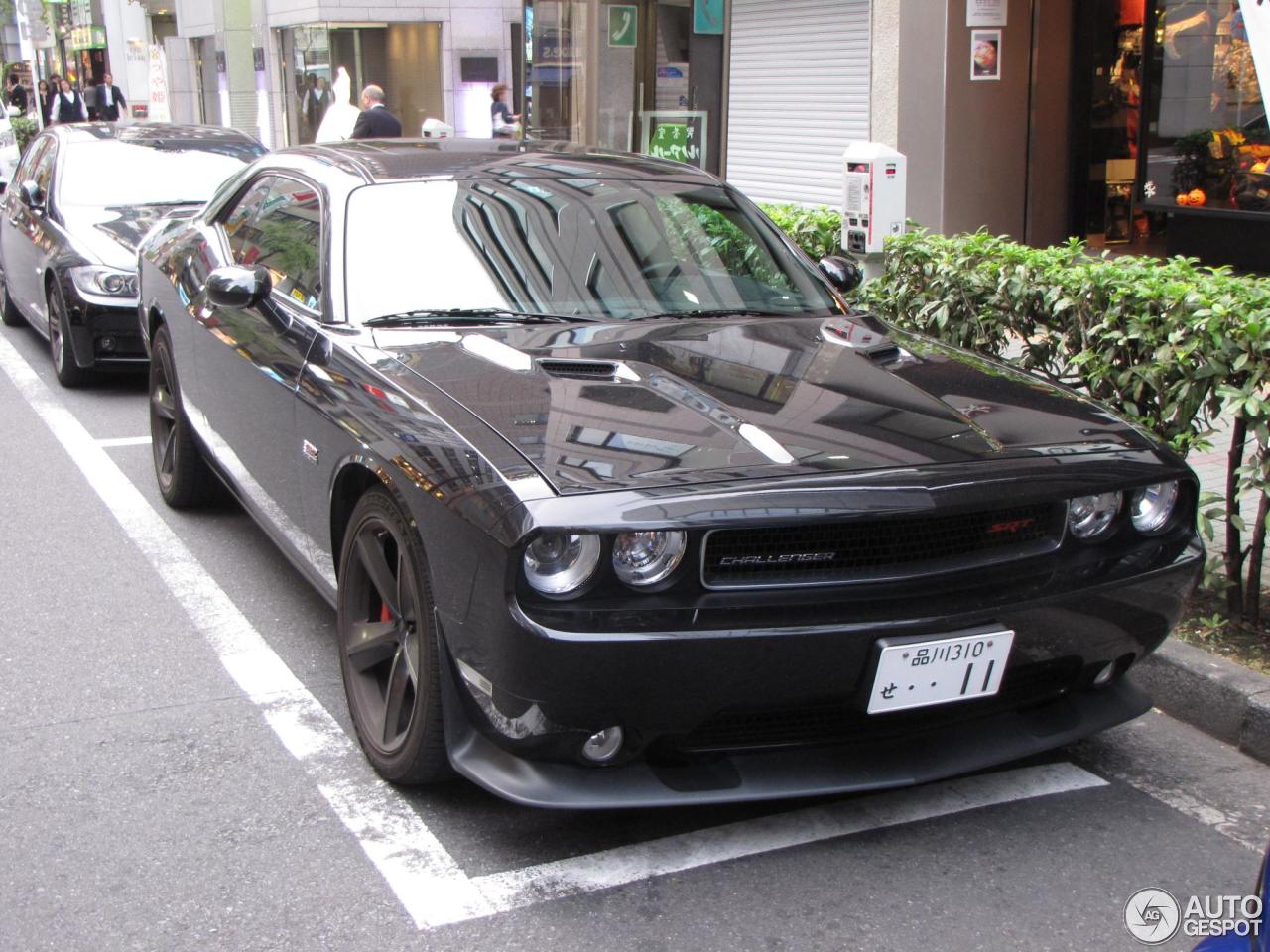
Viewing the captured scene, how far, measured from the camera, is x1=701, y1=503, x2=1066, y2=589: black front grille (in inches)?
120

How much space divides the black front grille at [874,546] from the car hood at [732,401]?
13 cm

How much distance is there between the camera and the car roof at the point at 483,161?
4707 millimetres

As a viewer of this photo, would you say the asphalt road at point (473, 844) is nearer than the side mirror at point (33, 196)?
Yes

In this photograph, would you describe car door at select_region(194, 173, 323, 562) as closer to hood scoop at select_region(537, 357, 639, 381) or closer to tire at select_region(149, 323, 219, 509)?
tire at select_region(149, 323, 219, 509)

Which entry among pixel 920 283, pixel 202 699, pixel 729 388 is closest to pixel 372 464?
pixel 729 388

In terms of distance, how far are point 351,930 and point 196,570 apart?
2730 millimetres

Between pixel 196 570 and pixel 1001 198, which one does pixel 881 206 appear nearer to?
pixel 196 570

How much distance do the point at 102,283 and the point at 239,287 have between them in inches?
180

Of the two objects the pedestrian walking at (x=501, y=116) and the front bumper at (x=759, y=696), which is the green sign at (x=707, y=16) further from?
the front bumper at (x=759, y=696)

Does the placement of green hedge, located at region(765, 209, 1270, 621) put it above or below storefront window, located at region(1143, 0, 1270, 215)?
below

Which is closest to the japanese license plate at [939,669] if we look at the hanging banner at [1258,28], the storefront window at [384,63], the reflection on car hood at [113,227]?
the hanging banner at [1258,28]

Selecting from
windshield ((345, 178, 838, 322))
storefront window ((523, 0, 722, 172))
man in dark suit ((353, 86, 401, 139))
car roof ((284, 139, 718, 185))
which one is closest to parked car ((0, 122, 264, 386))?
car roof ((284, 139, 718, 185))

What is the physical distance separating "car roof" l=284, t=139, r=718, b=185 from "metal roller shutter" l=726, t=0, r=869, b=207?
729 cm

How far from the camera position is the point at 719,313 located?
14.6 feet
